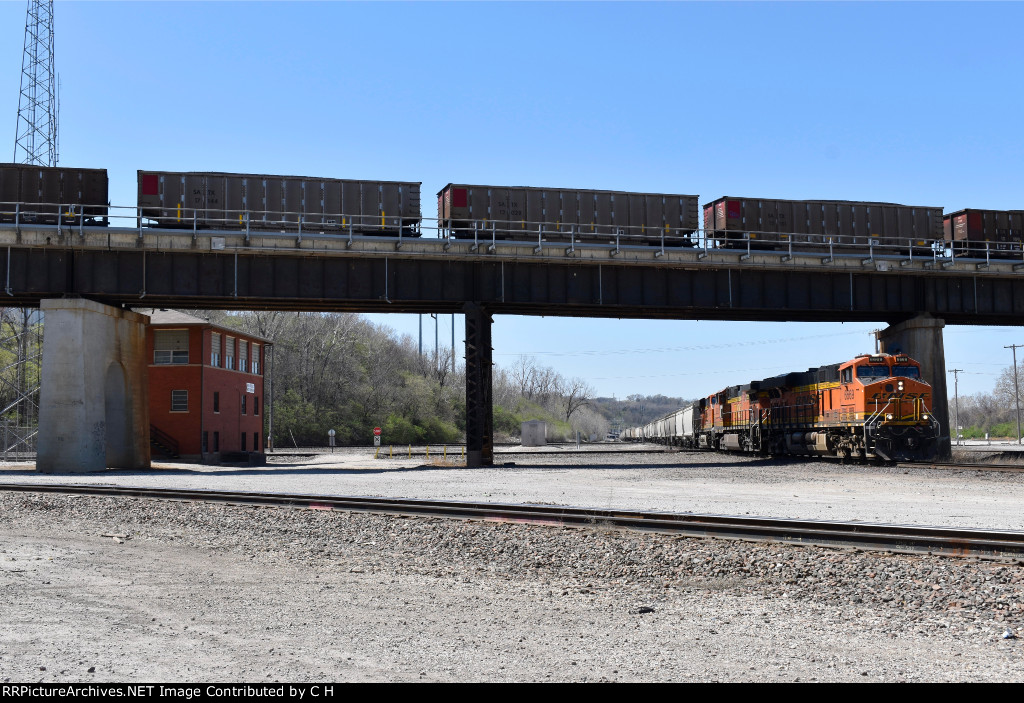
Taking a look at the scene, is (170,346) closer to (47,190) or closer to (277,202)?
(47,190)

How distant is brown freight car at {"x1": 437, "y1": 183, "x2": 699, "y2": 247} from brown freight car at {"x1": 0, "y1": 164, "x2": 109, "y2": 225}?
47.0 feet

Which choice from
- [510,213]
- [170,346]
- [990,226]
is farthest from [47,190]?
[990,226]

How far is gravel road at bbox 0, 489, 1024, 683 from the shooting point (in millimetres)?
6809

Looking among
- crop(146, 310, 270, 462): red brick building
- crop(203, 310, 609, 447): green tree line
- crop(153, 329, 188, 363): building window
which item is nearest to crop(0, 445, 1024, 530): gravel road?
crop(146, 310, 270, 462): red brick building

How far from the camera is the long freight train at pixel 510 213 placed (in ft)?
117

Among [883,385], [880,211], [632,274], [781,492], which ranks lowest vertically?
[781,492]

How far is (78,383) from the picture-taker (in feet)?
112

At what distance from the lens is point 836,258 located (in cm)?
3956

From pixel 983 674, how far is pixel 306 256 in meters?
32.9

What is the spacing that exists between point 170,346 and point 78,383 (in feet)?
55.0

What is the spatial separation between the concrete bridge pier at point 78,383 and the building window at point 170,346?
13086 millimetres

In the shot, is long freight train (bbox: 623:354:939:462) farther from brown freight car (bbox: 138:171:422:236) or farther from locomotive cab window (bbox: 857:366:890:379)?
brown freight car (bbox: 138:171:422:236)

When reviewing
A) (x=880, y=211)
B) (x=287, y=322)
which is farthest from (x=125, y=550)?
(x=287, y=322)

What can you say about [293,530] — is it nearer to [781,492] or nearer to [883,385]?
[781,492]
